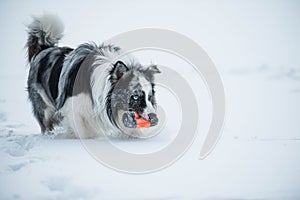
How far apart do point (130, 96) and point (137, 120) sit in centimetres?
20

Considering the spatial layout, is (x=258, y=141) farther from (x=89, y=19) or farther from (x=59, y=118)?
(x=89, y=19)

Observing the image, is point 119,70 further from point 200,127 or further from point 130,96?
point 200,127

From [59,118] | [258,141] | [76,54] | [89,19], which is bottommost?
[59,118]

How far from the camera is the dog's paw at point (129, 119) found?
3259 millimetres

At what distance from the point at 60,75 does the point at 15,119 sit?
0.65 m

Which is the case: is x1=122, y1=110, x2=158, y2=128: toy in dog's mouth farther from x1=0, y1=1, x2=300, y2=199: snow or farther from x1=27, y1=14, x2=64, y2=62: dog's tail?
x1=27, y1=14, x2=64, y2=62: dog's tail

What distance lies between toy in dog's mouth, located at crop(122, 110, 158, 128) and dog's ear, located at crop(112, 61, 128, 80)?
31cm

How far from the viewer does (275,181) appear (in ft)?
9.36

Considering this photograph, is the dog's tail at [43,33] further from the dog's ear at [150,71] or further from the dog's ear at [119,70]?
the dog's ear at [150,71]

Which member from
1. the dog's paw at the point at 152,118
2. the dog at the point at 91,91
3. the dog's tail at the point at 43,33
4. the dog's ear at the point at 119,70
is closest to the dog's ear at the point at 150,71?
the dog at the point at 91,91

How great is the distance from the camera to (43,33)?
3.83 meters

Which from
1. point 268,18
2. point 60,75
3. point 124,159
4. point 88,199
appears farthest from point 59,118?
point 268,18

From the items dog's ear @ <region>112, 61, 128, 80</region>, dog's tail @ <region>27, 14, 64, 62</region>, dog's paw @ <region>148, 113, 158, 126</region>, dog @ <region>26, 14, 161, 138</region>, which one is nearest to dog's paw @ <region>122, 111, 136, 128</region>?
dog @ <region>26, 14, 161, 138</region>

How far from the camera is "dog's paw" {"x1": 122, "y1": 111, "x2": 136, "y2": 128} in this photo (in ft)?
10.7
